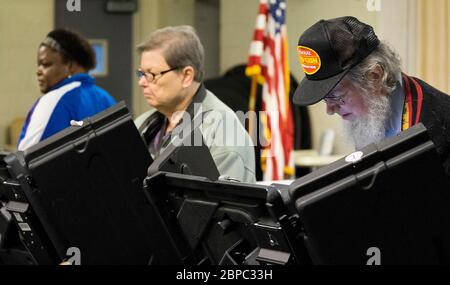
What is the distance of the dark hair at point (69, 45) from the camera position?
380 centimetres

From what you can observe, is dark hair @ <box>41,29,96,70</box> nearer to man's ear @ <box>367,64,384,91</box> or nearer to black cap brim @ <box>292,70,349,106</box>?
black cap brim @ <box>292,70,349,106</box>

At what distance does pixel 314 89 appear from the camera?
2006mm

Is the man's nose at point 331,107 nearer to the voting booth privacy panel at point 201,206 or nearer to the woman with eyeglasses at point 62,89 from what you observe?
the voting booth privacy panel at point 201,206

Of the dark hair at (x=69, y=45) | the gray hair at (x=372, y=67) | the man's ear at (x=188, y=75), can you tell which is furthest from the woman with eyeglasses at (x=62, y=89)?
the gray hair at (x=372, y=67)

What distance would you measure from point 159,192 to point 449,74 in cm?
205

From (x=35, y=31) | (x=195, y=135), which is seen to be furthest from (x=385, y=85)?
(x=35, y=31)

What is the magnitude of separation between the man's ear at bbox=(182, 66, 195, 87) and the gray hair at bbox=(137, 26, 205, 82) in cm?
1

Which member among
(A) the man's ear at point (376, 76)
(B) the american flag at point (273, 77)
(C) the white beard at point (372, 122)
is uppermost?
(A) the man's ear at point (376, 76)

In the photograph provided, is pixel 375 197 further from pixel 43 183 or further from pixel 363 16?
pixel 363 16

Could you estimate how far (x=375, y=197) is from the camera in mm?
1488

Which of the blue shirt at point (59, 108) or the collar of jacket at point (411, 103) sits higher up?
the collar of jacket at point (411, 103)

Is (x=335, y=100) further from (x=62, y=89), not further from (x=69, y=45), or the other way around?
(x=69, y=45)

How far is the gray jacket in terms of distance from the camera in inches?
104

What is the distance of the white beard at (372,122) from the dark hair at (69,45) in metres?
2.01
